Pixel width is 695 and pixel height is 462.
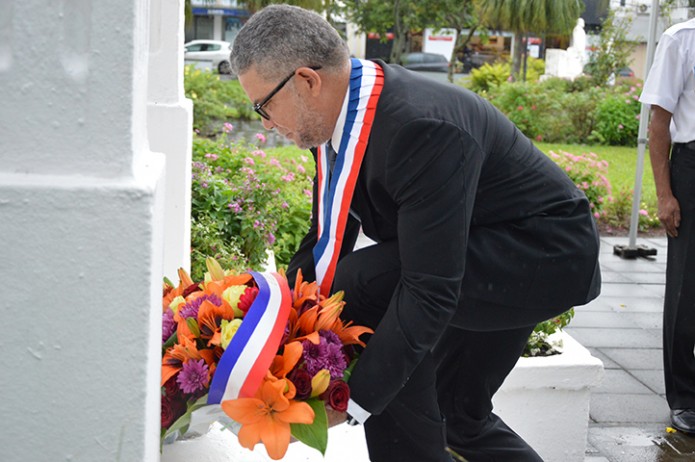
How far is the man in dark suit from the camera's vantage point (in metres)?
2.14

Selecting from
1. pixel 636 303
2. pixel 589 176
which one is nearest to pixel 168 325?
pixel 636 303

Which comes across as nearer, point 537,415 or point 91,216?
point 91,216

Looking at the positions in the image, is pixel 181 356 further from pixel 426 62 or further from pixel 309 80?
pixel 426 62

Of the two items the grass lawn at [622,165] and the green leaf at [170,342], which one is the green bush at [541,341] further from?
the grass lawn at [622,165]

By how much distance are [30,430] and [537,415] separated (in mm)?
2386

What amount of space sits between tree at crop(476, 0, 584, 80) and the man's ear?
2266 cm

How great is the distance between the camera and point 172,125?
13.4ft

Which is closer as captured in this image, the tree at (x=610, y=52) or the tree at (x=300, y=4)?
the tree at (x=610, y=52)

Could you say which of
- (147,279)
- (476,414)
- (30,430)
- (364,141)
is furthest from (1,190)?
(476,414)

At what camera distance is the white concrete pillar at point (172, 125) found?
3961mm

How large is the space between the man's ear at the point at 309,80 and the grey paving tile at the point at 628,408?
8.18ft

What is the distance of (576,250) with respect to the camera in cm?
246

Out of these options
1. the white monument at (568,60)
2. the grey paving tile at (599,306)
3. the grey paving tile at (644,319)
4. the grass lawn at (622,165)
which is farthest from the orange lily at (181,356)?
the white monument at (568,60)

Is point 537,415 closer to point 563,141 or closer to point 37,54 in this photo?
point 37,54
